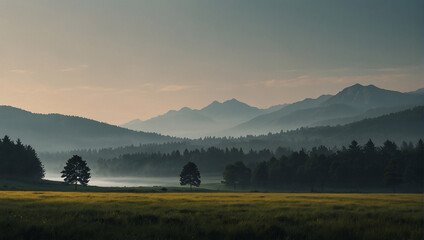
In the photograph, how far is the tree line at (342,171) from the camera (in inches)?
5733

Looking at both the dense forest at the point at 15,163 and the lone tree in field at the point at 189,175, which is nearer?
the dense forest at the point at 15,163

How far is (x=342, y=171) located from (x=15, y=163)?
424 feet

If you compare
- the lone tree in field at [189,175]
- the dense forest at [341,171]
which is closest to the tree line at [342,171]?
the dense forest at [341,171]

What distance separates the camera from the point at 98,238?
18.9 metres

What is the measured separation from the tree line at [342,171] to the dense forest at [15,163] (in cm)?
8456

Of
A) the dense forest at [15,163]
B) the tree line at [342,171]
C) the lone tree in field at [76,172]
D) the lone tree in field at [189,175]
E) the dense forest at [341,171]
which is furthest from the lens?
the lone tree in field at [189,175]

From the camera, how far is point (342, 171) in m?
158

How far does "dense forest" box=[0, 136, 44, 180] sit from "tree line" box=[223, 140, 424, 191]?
8456 cm

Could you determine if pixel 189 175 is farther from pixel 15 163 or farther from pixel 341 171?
pixel 15 163

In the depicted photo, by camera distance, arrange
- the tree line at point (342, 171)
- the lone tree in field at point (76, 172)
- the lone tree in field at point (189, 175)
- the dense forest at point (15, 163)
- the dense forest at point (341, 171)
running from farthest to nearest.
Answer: the lone tree in field at point (189, 175) → the dense forest at point (341, 171) → the tree line at point (342, 171) → the dense forest at point (15, 163) → the lone tree in field at point (76, 172)

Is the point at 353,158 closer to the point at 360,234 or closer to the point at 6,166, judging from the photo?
the point at 6,166

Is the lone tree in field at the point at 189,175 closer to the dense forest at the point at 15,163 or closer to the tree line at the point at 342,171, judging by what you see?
the tree line at the point at 342,171

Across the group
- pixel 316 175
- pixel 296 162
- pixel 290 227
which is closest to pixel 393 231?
pixel 290 227

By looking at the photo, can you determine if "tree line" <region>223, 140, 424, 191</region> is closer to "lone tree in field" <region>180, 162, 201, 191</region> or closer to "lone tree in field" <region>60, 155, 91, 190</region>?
"lone tree in field" <region>180, 162, 201, 191</region>
